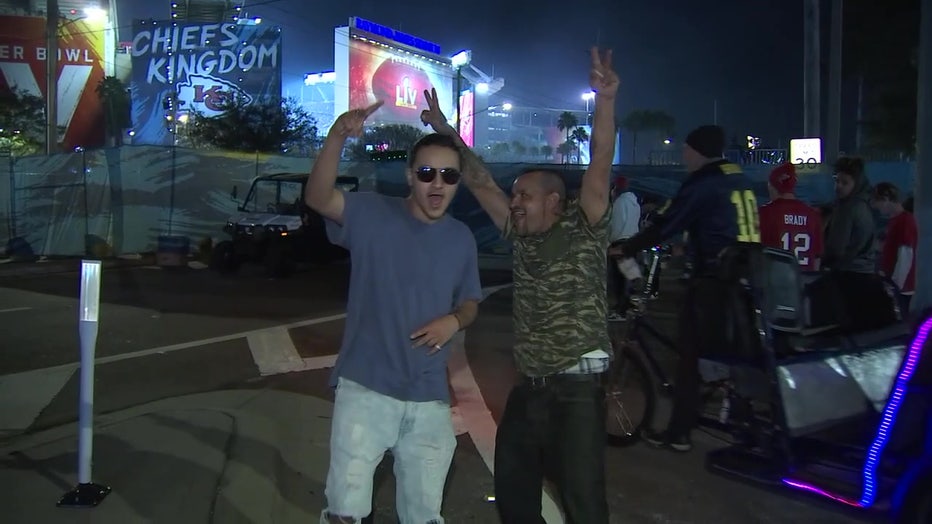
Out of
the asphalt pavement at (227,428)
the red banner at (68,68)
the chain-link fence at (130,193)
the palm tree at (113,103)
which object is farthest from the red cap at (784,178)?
the palm tree at (113,103)

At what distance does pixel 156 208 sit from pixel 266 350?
445 inches

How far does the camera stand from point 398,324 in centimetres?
283

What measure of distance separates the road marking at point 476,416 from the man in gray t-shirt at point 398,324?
45.4 inches

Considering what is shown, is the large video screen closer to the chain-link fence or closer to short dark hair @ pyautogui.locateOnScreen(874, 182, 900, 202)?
the chain-link fence

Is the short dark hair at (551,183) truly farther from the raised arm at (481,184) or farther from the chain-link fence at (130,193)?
the chain-link fence at (130,193)

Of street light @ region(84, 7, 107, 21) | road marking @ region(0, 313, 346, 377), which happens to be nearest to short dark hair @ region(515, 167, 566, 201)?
road marking @ region(0, 313, 346, 377)

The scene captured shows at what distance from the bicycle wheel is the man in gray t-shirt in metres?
2.54

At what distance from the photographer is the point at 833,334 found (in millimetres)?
4605

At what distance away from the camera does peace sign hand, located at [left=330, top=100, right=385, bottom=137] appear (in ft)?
9.45

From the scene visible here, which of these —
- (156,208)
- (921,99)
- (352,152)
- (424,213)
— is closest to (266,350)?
(424,213)

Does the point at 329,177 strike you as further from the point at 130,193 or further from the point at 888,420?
the point at 130,193

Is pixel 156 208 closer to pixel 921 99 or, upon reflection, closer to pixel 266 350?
pixel 266 350

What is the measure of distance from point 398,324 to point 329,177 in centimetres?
59

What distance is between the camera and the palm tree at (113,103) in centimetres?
7338
